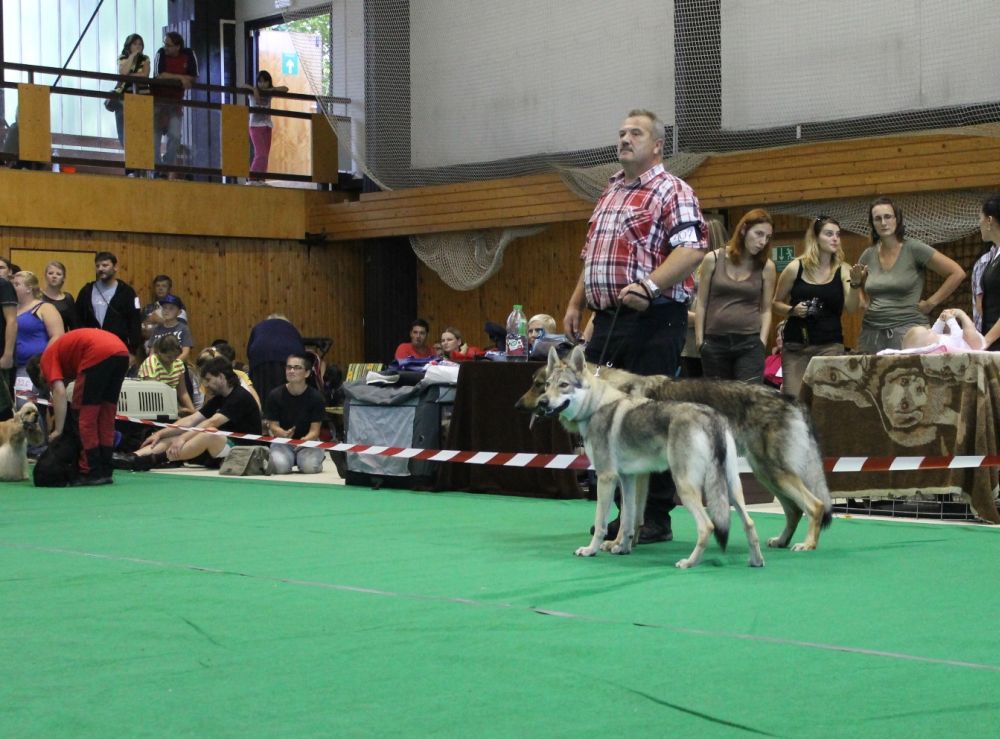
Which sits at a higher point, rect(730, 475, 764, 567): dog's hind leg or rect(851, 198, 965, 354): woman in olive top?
rect(851, 198, 965, 354): woman in olive top

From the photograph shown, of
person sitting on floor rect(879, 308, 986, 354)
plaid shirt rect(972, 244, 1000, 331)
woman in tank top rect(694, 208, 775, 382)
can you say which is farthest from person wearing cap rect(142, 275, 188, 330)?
person sitting on floor rect(879, 308, 986, 354)

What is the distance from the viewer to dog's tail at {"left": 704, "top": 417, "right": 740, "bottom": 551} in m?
5.06

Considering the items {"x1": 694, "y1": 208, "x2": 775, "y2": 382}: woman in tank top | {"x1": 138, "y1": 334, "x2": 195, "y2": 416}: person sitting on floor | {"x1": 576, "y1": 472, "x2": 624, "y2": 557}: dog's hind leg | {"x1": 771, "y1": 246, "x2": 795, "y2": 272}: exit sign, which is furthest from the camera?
{"x1": 771, "y1": 246, "x2": 795, "y2": 272}: exit sign

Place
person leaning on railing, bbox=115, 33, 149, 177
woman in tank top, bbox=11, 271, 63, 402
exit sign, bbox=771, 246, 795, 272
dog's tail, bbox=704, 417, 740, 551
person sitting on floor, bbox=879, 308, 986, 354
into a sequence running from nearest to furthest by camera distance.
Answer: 1. dog's tail, bbox=704, 417, 740, 551
2. person sitting on floor, bbox=879, 308, 986, 354
3. woman in tank top, bbox=11, 271, 63, 402
4. exit sign, bbox=771, 246, 795, 272
5. person leaning on railing, bbox=115, 33, 149, 177

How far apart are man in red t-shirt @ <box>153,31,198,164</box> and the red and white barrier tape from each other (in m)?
6.28

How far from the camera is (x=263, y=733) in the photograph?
2.79 m

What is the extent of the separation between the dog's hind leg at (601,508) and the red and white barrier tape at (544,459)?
6.43 ft

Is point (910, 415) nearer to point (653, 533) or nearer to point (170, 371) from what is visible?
point (653, 533)

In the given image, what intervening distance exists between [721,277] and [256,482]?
13.4 feet

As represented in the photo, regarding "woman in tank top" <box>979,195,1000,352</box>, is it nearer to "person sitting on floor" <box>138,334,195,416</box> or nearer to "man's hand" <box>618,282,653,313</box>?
"man's hand" <box>618,282,653,313</box>

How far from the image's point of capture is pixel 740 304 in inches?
292

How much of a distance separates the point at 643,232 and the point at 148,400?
727 cm

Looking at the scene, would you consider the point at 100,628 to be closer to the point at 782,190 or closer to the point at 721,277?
the point at 721,277

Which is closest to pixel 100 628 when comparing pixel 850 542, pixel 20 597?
pixel 20 597
